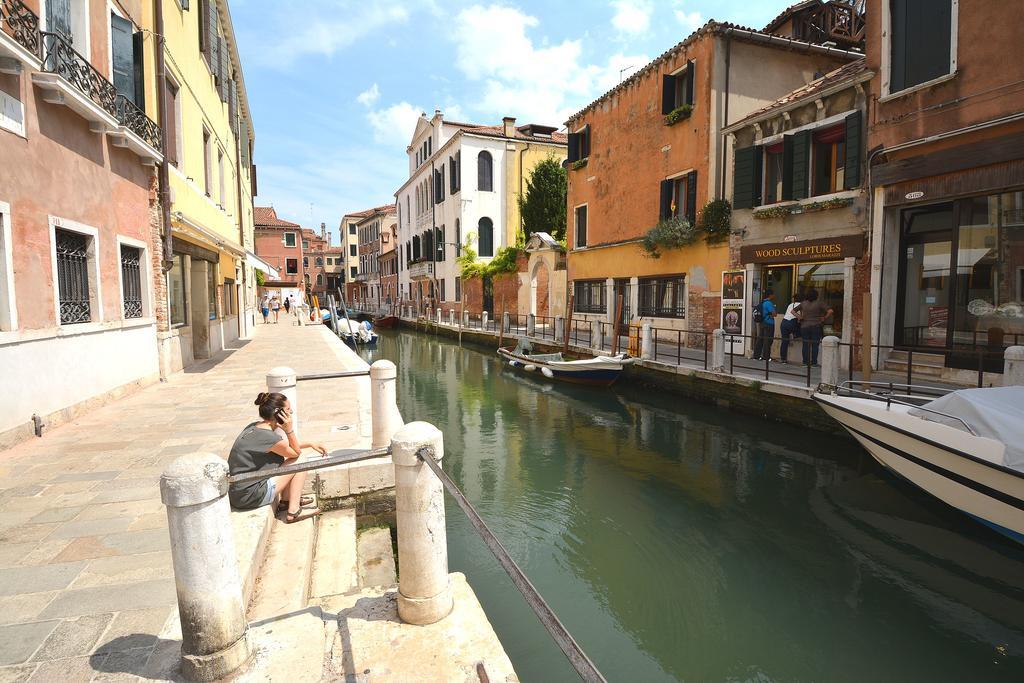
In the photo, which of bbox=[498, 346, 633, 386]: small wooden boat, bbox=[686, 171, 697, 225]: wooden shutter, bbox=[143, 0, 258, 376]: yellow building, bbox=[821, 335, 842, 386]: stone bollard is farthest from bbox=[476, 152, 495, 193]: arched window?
bbox=[821, 335, 842, 386]: stone bollard

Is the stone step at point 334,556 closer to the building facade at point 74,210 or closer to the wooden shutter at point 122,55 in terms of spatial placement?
Result: the building facade at point 74,210

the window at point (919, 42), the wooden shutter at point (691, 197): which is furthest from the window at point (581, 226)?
the window at point (919, 42)

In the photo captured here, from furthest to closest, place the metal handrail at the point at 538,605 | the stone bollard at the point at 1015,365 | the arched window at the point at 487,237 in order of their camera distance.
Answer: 1. the arched window at the point at 487,237
2. the stone bollard at the point at 1015,365
3. the metal handrail at the point at 538,605

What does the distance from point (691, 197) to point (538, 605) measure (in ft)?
48.3

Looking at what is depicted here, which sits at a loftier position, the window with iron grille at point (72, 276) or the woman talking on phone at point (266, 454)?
the window with iron grille at point (72, 276)

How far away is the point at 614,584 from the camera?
16.2ft

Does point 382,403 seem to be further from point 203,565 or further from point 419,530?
point 203,565

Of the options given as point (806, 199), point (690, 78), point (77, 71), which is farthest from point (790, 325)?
point (77, 71)

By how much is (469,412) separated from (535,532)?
6564mm

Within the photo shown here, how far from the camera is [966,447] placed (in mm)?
5250

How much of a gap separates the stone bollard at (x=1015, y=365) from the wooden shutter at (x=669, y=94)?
11.0 m

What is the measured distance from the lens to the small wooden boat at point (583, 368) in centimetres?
1345

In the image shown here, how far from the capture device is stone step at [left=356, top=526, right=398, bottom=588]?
Result: 4.08 metres

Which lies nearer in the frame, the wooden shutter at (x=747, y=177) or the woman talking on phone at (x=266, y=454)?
the woman talking on phone at (x=266, y=454)
